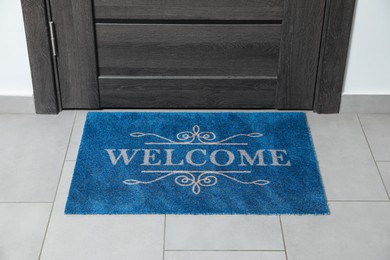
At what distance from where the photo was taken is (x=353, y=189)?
8.36 ft

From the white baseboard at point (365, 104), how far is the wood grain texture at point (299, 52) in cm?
15

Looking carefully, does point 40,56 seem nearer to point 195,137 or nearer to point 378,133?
point 195,137

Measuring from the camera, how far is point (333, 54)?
282 centimetres

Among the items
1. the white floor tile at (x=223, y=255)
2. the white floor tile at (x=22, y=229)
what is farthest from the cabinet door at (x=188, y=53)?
the white floor tile at (x=223, y=255)

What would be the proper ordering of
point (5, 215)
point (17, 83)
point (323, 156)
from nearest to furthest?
point (5, 215)
point (323, 156)
point (17, 83)

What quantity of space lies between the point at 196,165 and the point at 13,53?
0.91 m

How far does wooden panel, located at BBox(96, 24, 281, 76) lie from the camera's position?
281cm

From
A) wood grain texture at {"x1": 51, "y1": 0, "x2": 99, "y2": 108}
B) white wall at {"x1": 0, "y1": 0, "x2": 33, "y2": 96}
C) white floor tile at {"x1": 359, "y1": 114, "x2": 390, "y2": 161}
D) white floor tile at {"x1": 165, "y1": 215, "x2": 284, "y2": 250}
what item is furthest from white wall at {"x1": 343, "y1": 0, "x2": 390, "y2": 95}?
A: white wall at {"x1": 0, "y1": 0, "x2": 33, "y2": 96}

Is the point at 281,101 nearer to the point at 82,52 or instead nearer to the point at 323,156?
the point at 323,156

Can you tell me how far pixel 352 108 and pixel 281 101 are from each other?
12.4 inches

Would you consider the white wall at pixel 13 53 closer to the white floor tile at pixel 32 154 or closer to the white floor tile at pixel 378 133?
the white floor tile at pixel 32 154

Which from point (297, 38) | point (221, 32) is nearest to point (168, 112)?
point (221, 32)

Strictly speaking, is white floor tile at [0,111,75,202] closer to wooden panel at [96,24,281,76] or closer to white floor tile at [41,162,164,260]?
white floor tile at [41,162,164,260]

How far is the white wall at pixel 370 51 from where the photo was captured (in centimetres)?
273
